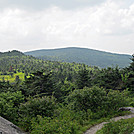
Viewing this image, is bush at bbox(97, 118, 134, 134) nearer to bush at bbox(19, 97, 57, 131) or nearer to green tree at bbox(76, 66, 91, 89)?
bush at bbox(19, 97, 57, 131)

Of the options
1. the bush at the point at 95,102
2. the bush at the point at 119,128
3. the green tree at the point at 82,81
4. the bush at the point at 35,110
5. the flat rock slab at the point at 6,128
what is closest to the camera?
the flat rock slab at the point at 6,128

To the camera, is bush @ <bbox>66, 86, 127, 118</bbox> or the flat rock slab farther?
bush @ <bbox>66, 86, 127, 118</bbox>

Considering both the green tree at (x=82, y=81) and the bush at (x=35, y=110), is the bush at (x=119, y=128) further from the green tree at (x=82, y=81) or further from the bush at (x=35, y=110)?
the green tree at (x=82, y=81)

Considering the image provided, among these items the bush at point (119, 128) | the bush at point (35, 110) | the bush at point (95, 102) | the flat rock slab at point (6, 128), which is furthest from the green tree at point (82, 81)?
the flat rock slab at point (6, 128)

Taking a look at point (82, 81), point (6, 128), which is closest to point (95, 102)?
point (6, 128)

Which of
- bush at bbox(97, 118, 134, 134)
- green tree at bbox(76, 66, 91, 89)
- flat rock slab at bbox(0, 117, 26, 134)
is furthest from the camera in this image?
green tree at bbox(76, 66, 91, 89)

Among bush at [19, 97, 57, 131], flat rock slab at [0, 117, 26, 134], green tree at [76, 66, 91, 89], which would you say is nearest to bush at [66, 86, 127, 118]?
bush at [19, 97, 57, 131]

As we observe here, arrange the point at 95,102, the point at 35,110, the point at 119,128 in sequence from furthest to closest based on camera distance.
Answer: the point at 95,102 < the point at 35,110 < the point at 119,128

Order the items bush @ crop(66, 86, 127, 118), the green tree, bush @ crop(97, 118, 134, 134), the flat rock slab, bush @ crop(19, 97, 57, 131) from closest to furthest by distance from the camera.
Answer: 1. the flat rock slab
2. bush @ crop(97, 118, 134, 134)
3. bush @ crop(19, 97, 57, 131)
4. bush @ crop(66, 86, 127, 118)
5. the green tree

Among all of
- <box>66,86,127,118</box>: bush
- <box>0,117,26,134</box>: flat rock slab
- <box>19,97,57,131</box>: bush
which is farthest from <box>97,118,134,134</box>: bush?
<box>0,117,26,134</box>: flat rock slab

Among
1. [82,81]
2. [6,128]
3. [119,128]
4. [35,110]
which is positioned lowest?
[82,81]

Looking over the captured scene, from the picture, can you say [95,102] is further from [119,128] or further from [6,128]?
[6,128]

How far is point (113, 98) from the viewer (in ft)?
52.1

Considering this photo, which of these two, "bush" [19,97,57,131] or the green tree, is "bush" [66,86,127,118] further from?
the green tree
